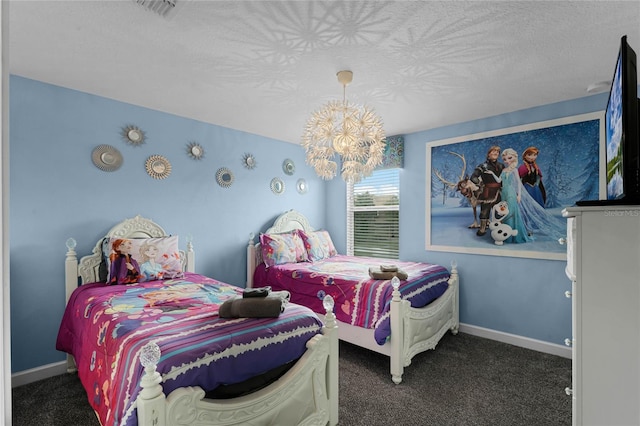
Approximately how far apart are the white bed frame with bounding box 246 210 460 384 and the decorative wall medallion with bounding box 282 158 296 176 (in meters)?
2.38

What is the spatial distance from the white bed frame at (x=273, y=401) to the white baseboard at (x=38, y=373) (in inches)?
84.0

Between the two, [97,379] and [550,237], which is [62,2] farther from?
[550,237]

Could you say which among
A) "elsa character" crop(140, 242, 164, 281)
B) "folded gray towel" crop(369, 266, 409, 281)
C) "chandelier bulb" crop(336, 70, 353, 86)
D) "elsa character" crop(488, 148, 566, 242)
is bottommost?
"folded gray towel" crop(369, 266, 409, 281)

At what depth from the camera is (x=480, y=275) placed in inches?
138

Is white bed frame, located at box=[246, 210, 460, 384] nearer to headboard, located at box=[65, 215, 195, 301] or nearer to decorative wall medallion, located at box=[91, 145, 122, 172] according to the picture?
headboard, located at box=[65, 215, 195, 301]

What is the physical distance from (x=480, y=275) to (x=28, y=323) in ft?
14.2

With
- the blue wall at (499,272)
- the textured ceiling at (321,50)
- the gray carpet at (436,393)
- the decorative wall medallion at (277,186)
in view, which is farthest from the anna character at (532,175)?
the decorative wall medallion at (277,186)

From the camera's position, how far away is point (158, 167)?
10.5 feet

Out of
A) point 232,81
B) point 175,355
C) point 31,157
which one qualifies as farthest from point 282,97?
point 175,355

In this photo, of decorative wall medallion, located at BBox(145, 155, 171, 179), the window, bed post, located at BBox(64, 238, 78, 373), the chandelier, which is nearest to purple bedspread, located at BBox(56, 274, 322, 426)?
bed post, located at BBox(64, 238, 78, 373)

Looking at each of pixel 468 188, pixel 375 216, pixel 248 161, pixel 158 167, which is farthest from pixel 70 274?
pixel 468 188

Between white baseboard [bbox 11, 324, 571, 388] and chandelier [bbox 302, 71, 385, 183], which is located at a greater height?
chandelier [bbox 302, 71, 385, 183]

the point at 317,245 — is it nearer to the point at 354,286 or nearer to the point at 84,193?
the point at 354,286

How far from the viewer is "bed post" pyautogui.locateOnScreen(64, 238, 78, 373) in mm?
2617
